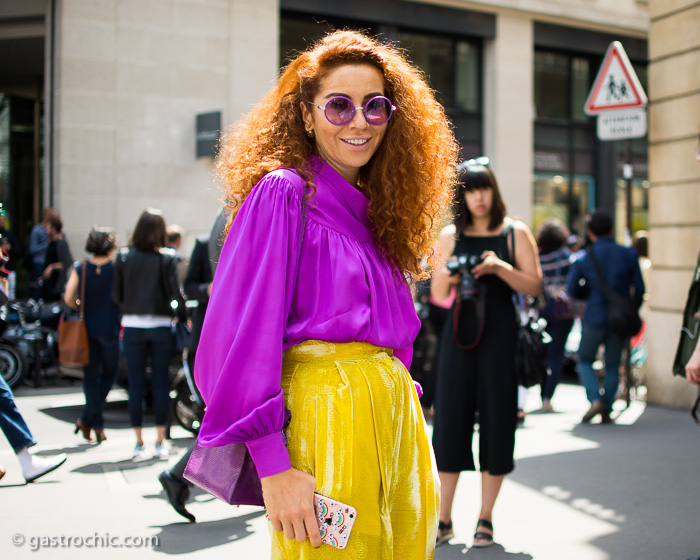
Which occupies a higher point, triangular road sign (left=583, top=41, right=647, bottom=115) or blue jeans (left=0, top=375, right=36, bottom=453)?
triangular road sign (left=583, top=41, right=647, bottom=115)

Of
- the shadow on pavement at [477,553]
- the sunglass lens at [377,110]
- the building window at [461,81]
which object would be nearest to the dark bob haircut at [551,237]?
the shadow on pavement at [477,553]

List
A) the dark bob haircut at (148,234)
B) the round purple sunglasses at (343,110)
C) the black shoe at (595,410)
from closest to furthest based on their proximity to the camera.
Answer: the round purple sunglasses at (343,110) < the dark bob haircut at (148,234) < the black shoe at (595,410)

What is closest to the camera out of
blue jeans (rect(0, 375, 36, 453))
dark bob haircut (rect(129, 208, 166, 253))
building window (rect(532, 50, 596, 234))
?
blue jeans (rect(0, 375, 36, 453))

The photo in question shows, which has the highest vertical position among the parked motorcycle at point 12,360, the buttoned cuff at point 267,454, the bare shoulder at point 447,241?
the bare shoulder at point 447,241

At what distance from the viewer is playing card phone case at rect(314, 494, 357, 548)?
5.99 ft

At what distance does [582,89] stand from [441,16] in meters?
4.76

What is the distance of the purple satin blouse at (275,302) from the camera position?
1754mm

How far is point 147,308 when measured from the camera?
259 inches

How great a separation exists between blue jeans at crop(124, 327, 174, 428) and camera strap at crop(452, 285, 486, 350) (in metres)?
3.19

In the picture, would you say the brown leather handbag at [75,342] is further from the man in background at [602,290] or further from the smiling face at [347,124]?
the smiling face at [347,124]

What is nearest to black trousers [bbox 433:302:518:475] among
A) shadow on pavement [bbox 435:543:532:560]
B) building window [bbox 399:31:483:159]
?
shadow on pavement [bbox 435:543:532:560]

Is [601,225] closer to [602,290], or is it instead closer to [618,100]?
[602,290]

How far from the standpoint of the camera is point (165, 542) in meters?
4.41

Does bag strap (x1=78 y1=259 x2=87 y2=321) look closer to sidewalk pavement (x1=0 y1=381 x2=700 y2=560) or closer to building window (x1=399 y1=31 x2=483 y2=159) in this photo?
sidewalk pavement (x1=0 y1=381 x2=700 y2=560)
